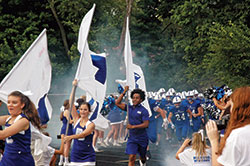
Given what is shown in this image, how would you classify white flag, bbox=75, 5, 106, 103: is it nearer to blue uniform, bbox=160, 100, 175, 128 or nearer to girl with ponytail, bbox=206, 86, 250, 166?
girl with ponytail, bbox=206, 86, 250, 166

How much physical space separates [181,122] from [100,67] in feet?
29.6

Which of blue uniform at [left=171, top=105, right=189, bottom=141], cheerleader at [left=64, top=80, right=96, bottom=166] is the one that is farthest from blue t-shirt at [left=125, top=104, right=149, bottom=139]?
blue uniform at [left=171, top=105, right=189, bottom=141]

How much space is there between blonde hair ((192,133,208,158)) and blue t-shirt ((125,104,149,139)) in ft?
13.1

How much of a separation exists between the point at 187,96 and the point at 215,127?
15183 millimetres

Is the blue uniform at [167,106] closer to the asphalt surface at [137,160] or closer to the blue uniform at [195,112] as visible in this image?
the blue uniform at [195,112]

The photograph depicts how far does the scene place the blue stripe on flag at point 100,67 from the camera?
9.09 m

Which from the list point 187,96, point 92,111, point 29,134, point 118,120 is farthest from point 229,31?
point 29,134

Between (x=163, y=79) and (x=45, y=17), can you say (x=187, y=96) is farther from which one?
(x=45, y=17)

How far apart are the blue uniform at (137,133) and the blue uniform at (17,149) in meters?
4.06

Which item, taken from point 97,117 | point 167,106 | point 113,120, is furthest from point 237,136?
point 167,106

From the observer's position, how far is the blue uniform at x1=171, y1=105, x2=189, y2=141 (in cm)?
1772

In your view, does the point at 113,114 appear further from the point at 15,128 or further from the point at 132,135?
the point at 15,128

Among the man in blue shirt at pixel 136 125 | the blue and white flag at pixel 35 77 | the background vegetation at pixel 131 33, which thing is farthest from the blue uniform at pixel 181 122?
the blue and white flag at pixel 35 77

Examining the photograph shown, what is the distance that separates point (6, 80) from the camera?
7387mm
